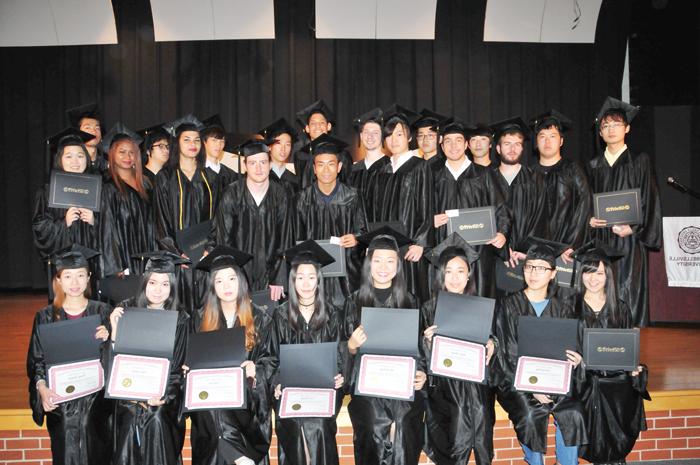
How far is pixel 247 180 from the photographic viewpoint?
5.26 m

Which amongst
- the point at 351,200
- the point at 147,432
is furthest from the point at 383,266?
the point at 147,432

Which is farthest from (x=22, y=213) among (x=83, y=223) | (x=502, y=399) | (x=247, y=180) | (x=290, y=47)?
(x=502, y=399)

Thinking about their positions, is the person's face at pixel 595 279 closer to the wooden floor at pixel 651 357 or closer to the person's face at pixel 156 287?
the wooden floor at pixel 651 357

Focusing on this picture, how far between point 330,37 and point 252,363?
268 inches

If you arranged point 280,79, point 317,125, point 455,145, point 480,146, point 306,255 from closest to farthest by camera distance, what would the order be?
point 306,255 → point 455,145 → point 480,146 → point 317,125 → point 280,79

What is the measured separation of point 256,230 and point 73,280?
4.68 ft

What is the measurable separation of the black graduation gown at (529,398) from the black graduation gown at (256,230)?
171 cm

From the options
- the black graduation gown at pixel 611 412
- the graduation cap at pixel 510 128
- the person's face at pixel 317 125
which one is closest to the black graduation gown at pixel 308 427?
the black graduation gown at pixel 611 412

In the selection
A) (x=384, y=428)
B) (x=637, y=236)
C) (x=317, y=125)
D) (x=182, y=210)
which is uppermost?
(x=317, y=125)

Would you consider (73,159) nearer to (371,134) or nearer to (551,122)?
(371,134)

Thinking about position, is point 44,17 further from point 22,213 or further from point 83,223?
point 83,223

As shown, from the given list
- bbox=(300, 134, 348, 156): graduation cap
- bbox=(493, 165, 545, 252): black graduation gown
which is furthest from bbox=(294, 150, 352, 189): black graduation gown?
bbox=(493, 165, 545, 252): black graduation gown

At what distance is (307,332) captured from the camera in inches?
165

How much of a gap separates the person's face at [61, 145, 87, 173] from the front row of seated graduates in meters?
0.97
